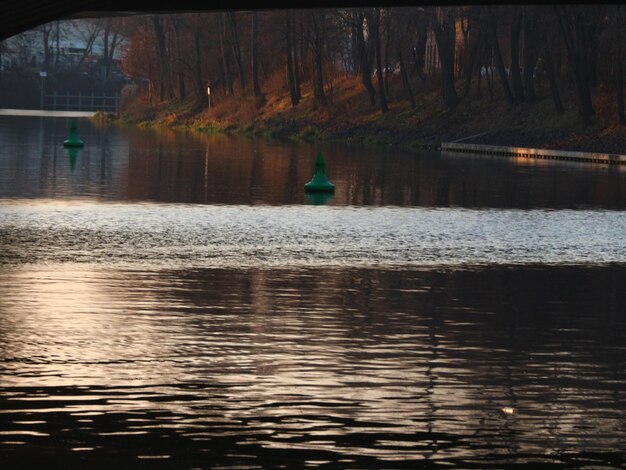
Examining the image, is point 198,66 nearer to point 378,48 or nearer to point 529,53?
point 378,48

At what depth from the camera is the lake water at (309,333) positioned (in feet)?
29.9

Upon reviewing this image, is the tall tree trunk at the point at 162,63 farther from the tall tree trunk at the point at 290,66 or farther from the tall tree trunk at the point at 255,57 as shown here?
the tall tree trunk at the point at 290,66

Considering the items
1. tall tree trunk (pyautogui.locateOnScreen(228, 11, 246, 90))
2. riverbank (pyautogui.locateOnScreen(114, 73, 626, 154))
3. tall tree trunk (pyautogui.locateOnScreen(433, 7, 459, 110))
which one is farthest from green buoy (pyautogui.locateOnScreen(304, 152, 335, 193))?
tall tree trunk (pyautogui.locateOnScreen(228, 11, 246, 90))

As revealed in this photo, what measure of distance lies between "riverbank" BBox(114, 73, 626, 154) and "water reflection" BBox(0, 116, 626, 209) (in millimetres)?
6139

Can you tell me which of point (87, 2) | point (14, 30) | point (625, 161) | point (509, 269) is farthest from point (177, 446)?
point (625, 161)

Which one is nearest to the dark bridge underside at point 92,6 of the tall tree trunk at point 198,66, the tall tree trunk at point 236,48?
the tall tree trunk at point 236,48

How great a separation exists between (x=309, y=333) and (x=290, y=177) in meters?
24.9

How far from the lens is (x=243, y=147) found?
60.0 metres

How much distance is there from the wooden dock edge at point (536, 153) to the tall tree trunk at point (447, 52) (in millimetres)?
12156

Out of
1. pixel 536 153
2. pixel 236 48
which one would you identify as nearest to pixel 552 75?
pixel 536 153

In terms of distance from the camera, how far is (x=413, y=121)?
7325cm

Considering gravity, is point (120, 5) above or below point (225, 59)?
below

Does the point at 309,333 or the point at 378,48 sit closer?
the point at 309,333

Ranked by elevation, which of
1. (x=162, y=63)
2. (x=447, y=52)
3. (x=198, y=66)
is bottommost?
(x=447, y=52)
